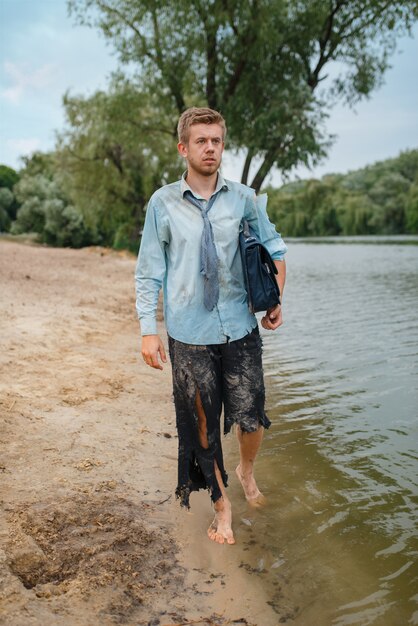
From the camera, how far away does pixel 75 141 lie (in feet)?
94.6

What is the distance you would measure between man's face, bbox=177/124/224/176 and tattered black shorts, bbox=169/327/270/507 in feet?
3.14

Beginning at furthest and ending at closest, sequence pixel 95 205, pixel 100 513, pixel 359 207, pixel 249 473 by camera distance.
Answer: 1. pixel 359 207
2. pixel 95 205
3. pixel 249 473
4. pixel 100 513

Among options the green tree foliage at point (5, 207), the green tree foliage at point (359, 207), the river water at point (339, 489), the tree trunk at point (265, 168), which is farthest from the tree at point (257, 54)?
the green tree foliage at point (359, 207)

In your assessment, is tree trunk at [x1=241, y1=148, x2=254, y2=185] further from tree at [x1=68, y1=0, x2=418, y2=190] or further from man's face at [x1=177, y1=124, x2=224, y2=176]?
man's face at [x1=177, y1=124, x2=224, y2=176]

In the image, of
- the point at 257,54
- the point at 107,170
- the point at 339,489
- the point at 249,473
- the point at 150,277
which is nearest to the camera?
the point at 150,277

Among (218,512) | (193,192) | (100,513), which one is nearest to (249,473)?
(218,512)

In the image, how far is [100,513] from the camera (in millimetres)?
3393

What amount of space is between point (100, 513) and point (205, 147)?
2.14m

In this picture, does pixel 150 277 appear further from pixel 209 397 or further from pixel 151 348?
pixel 209 397

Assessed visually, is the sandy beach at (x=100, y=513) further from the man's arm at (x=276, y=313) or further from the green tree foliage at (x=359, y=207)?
the green tree foliage at (x=359, y=207)

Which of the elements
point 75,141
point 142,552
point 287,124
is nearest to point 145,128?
point 287,124

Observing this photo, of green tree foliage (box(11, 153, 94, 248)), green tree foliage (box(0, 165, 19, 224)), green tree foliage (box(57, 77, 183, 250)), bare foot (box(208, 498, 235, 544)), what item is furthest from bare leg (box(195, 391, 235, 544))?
green tree foliage (box(0, 165, 19, 224))

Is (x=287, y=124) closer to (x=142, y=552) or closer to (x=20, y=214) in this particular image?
(x=142, y=552)

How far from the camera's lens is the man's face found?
3172 mm
